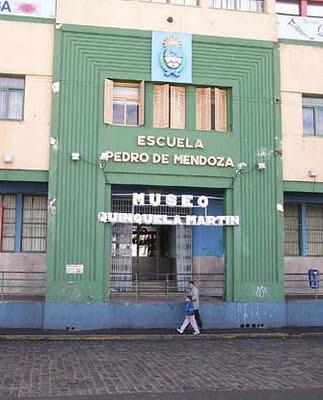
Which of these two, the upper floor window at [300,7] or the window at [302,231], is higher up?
the upper floor window at [300,7]

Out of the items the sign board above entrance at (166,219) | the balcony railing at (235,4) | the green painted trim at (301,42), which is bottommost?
the sign board above entrance at (166,219)

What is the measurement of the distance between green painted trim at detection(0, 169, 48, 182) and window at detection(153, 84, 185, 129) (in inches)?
154

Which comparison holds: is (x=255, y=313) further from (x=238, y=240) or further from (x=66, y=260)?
(x=66, y=260)

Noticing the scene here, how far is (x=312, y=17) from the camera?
20.8m

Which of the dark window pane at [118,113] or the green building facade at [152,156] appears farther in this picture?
the dark window pane at [118,113]

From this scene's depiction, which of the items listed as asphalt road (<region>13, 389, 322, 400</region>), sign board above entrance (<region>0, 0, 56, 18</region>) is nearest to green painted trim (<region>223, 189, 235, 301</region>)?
sign board above entrance (<region>0, 0, 56, 18</region>)

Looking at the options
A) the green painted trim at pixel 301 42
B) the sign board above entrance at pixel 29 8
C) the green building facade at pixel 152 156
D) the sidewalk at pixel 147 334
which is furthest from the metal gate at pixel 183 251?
the sign board above entrance at pixel 29 8

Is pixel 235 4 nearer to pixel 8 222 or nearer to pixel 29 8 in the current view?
pixel 29 8

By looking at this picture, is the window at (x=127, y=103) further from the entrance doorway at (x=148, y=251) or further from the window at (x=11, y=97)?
the window at (x=11, y=97)

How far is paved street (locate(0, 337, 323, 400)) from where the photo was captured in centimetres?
923

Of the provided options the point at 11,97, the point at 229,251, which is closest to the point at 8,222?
the point at 11,97

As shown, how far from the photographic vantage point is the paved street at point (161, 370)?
9234mm

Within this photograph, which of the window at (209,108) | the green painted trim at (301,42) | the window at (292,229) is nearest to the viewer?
the window at (209,108)

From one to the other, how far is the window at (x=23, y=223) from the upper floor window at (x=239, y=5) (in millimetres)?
8759
